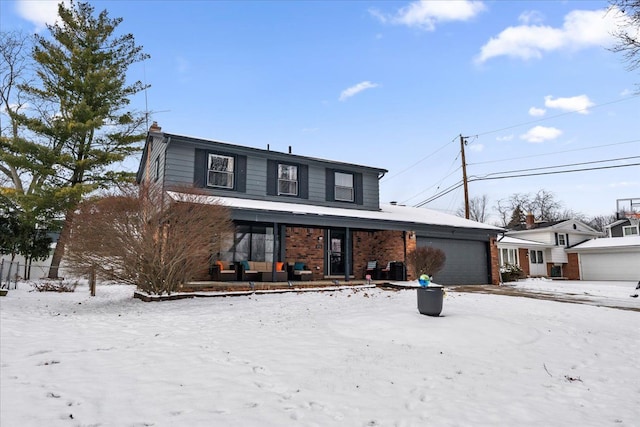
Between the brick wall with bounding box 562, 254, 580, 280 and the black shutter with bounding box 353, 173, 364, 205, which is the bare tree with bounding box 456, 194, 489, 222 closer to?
the brick wall with bounding box 562, 254, 580, 280

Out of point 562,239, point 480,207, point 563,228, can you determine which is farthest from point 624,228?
point 480,207

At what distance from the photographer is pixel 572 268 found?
98.0ft

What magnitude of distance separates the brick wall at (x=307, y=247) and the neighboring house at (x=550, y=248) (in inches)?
691

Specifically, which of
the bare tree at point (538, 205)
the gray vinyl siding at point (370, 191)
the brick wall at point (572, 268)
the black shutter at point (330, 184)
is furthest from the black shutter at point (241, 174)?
the bare tree at point (538, 205)

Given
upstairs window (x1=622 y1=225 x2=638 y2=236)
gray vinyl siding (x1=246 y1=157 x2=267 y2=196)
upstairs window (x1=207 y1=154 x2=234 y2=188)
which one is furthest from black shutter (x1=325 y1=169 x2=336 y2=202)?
upstairs window (x1=622 y1=225 x2=638 y2=236)

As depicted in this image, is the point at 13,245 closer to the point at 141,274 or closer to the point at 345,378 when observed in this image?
the point at 141,274

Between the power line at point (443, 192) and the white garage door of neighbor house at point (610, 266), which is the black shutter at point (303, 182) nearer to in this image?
the power line at point (443, 192)

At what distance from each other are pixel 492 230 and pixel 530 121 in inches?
437

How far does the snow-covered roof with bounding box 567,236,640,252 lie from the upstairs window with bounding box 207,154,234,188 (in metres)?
28.0

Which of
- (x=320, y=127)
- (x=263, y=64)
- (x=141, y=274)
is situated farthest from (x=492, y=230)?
(x=141, y=274)

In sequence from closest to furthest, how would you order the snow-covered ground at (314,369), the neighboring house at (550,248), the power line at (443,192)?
the snow-covered ground at (314,369) → the neighboring house at (550,248) → the power line at (443,192)

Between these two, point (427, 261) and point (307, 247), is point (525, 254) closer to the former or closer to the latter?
point (427, 261)

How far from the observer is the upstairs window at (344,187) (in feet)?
55.5

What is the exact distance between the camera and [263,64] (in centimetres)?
1794
